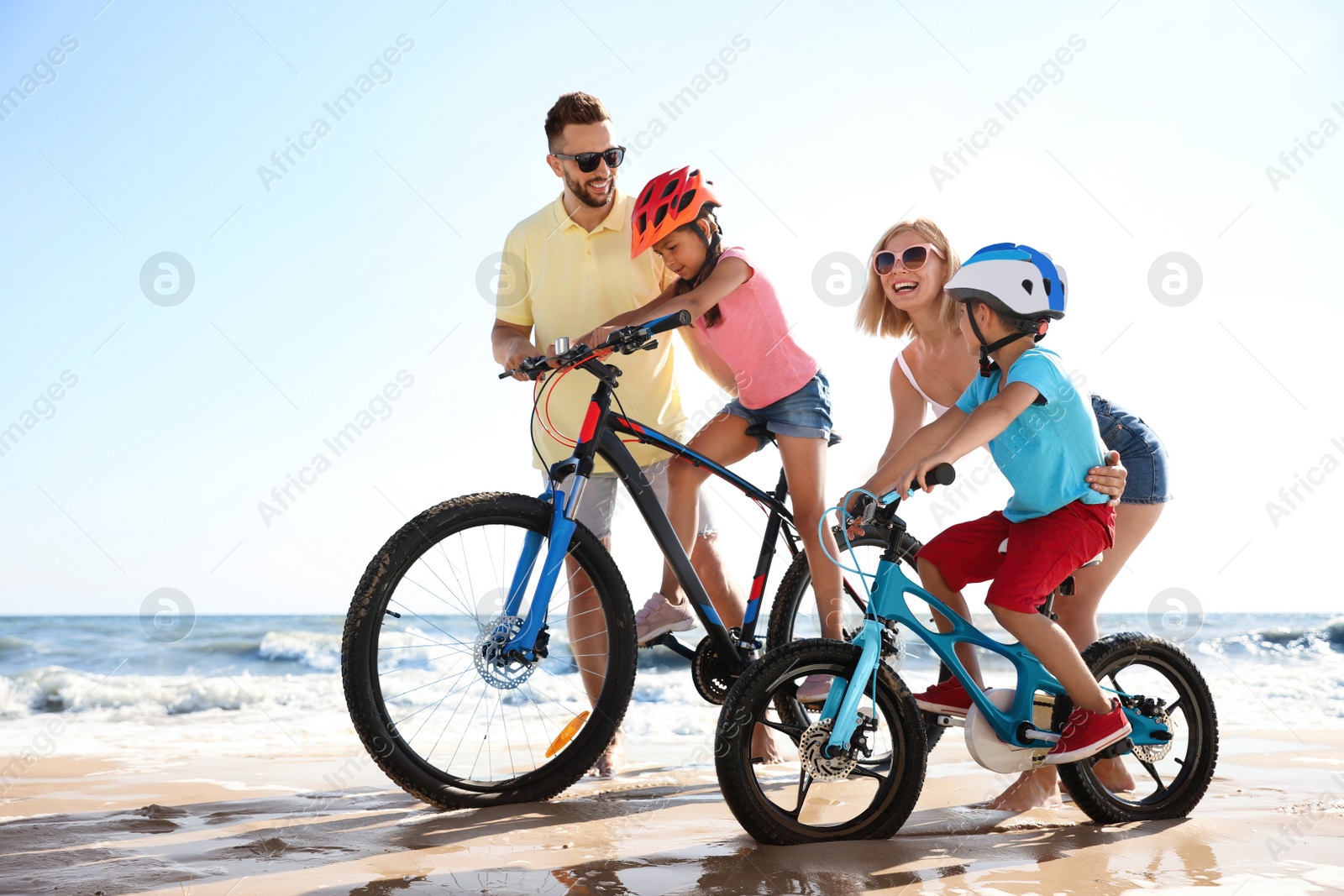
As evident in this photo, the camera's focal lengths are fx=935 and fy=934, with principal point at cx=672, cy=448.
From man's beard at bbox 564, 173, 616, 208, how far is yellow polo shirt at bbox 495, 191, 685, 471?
0.04 m

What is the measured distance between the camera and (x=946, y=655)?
2.77 metres

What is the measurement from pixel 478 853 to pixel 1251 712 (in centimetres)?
765

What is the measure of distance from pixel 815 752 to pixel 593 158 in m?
2.26

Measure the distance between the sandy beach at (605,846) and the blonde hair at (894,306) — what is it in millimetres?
1738

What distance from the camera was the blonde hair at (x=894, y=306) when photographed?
11.4 feet

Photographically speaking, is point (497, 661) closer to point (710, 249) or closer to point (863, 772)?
point (863, 772)

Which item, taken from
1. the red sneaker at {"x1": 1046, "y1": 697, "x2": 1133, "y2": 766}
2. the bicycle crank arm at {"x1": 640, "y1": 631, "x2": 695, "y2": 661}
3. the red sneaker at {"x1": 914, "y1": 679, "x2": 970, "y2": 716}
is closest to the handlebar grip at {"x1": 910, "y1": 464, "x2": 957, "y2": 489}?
the red sneaker at {"x1": 914, "y1": 679, "x2": 970, "y2": 716}

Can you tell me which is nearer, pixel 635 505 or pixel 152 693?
pixel 635 505

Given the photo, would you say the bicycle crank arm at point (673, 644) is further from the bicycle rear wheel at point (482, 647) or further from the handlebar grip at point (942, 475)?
the handlebar grip at point (942, 475)

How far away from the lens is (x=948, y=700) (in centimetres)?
276

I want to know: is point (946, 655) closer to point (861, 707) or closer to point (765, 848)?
point (861, 707)

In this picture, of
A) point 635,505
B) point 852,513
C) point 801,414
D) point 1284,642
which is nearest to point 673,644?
point 635,505

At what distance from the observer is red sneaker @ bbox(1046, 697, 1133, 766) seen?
2.64m

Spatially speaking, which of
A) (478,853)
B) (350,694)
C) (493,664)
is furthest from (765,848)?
(350,694)
